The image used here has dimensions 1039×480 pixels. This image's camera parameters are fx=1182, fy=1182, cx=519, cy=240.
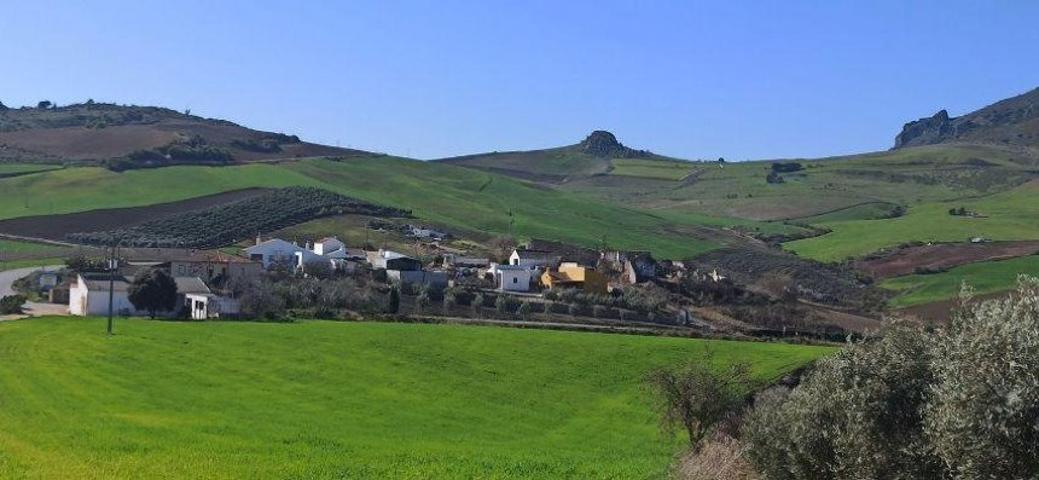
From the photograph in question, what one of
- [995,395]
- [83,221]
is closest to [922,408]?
[995,395]

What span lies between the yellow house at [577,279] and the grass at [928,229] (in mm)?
41675

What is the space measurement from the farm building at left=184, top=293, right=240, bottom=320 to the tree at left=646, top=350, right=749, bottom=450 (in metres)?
37.0

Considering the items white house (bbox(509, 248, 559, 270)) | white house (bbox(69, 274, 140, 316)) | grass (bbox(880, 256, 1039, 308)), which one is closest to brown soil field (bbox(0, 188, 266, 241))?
white house (bbox(69, 274, 140, 316))

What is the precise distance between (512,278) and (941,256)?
159 feet

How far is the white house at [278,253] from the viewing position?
98.9m

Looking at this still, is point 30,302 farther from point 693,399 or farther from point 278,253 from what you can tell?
point 693,399

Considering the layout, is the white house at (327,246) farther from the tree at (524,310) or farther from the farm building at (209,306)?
the farm building at (209,306)

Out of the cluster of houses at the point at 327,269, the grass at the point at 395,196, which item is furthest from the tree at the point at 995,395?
the grass at the point at 395,196

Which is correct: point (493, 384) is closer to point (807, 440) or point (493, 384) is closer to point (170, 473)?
point (170, 473)

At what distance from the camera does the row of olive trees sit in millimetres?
17312

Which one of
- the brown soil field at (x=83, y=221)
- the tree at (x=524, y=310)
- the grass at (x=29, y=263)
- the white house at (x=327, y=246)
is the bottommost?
the tree at (x=524, y=310)

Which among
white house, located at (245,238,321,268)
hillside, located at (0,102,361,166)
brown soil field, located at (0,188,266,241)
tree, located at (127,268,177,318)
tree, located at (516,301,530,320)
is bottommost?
tree, located at (516,301,530,320)

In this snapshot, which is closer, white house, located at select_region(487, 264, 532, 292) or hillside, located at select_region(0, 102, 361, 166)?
white house, located at select_region(487, 264, 532, 292)

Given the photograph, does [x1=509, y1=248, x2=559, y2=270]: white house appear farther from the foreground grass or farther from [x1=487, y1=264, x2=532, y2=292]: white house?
the foreground grass
